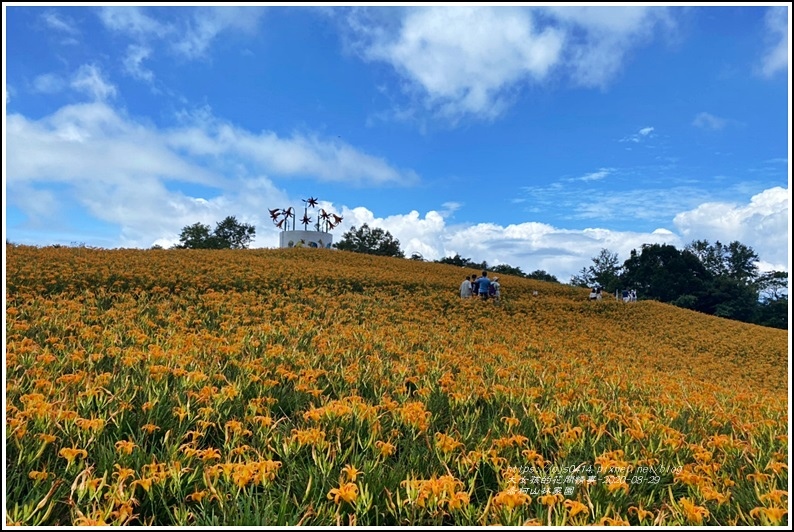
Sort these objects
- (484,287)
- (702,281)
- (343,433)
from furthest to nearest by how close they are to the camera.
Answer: (702,281)
(484,287)
(343,433)

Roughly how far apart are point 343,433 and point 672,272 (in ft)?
149

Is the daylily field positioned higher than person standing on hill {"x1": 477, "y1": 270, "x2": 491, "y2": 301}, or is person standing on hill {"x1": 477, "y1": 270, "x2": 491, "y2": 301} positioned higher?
person standing on hill {"x1": 477, "y1": 270, "x2": 491, "y2": 301}

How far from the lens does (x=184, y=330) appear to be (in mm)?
5105

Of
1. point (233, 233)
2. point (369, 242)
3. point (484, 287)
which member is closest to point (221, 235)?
point (233, 233)

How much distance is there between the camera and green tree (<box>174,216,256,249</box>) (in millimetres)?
44094

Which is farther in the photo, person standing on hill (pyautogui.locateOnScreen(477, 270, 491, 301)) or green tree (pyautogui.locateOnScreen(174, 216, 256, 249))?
green tree (pyautogui.locateOnScreen(174, 216, 256, 249))

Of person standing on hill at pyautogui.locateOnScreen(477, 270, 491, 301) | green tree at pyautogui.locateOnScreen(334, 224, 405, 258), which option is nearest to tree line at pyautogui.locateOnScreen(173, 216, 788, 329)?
green tree at pyautogui.locateOnScreen(334, 224, 405, 258)

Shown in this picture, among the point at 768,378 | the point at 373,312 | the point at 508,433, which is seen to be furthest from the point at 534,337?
the point at 508,433

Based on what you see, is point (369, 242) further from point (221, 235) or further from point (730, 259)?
point (730, 259)

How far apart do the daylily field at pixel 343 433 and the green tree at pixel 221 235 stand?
40.3 metres

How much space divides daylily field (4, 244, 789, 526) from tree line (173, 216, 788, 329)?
3204 cm

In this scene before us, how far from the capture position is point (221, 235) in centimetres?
4628

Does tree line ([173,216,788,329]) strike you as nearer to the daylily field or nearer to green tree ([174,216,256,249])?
green tree ([174,216,256,249])

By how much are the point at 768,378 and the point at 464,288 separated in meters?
6.82
